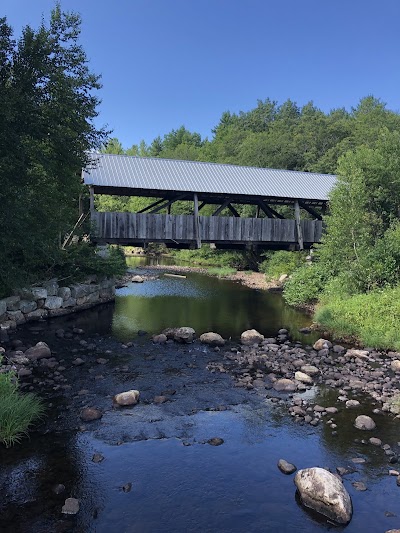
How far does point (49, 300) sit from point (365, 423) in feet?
37.8

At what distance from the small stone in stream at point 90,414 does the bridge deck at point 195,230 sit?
10.7m

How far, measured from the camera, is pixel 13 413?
693 centimetres

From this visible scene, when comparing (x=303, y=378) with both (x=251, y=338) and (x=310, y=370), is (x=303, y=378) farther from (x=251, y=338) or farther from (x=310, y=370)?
(x=251, y=338)

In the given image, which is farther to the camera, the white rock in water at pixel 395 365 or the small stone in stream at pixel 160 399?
the white rock in water at pixel 395 365

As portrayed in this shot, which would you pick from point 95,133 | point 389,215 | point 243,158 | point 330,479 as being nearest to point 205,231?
point 95,133

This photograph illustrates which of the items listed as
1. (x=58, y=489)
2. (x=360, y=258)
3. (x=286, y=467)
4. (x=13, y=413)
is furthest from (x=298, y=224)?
(x=58, y=489)

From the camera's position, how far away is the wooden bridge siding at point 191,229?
18.0 meters

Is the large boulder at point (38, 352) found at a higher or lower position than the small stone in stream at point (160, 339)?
higher

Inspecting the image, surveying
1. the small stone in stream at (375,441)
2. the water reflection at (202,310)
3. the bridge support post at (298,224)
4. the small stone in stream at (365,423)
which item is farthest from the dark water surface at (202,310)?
the small stone in stream at (375,441)

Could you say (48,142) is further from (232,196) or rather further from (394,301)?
(394,301)

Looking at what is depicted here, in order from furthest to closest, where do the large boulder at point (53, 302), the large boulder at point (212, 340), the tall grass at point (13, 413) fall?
the large boulder at point (53, 302) < the large boulder at point (212, 340) < the tall grass at point (13, 413)

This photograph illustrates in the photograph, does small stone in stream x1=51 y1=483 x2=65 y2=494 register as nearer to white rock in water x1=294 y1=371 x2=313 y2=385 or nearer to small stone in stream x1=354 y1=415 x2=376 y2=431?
small stone in stream x1=354 y1=415 x2=376 y2=431

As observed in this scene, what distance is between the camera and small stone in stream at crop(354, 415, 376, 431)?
25.1ft

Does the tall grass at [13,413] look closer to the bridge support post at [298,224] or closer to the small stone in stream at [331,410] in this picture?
the small stone in stream at [331,410]
